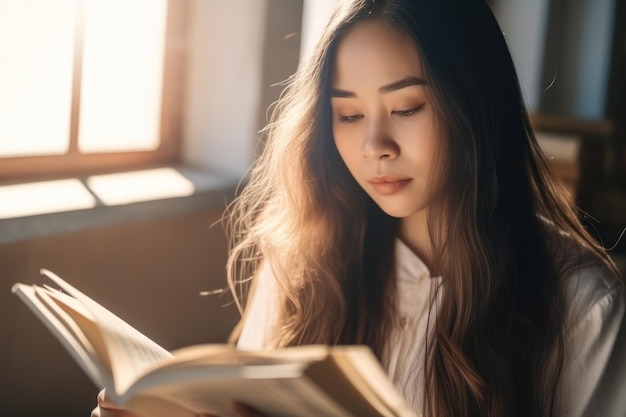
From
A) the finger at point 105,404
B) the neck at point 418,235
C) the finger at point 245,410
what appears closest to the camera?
the finger at point 245,410

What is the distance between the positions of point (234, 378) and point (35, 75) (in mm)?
1381

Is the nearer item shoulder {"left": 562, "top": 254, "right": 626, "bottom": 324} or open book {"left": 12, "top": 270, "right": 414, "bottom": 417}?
open book {"left": 12, "top": 270, "right": 414, "bottom": 417}

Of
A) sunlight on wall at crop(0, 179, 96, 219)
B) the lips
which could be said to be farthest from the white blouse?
sunlight on wall at crop(0, 179, 96, 219)

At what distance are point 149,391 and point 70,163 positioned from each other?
1301 mm

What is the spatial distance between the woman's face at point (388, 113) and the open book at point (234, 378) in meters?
0.52

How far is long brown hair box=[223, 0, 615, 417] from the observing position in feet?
4.29

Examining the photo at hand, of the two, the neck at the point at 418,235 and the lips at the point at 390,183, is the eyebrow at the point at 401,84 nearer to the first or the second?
the lips at the point at 390,183

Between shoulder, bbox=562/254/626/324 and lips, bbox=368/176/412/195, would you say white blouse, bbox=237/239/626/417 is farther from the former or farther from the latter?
lips, bbox=368/176/412/195

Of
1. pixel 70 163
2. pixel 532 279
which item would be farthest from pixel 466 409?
pixel 70 163

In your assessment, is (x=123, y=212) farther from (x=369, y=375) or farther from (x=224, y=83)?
(x=369, y=375)

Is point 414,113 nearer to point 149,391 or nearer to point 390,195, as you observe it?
point 390,195

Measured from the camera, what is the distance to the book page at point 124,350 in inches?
36.2

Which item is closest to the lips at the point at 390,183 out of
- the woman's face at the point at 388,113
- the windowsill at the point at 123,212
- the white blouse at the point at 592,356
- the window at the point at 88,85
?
the woman's face at the point at 388,113

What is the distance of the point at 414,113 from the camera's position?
133cm
